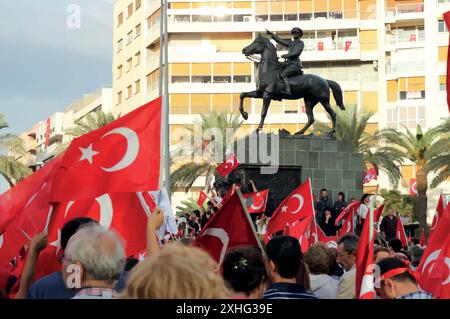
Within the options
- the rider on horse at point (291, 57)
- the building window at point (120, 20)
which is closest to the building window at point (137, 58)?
the building window at point (120, 20)

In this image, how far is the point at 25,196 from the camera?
7145 millimetres

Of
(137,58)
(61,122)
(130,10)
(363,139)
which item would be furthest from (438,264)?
(61,122)

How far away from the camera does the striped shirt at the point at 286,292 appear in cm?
524

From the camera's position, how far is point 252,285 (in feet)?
15.0

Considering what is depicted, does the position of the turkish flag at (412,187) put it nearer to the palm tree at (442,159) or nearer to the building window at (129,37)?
the palm tree at (442,159)

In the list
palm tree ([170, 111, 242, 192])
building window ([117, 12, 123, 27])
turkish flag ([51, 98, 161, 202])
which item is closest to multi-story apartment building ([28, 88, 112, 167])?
building window ([117, 12, 123, 27])

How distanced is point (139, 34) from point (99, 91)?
1710cm

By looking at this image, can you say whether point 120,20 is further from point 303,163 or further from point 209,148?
point 303,163

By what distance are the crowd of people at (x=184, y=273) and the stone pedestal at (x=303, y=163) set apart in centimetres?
1827

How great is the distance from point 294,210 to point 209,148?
40256 mm

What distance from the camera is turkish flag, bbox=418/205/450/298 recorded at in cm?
586

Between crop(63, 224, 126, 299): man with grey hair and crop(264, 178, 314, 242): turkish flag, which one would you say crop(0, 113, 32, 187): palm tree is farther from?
crop(63, 224, 126, 299): man with grey hair

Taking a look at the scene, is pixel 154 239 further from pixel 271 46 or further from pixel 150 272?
pixel 271 46

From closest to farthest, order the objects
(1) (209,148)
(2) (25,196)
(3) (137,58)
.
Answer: (2) (25,196) < (1) (209,148) < (3) (137,58)
